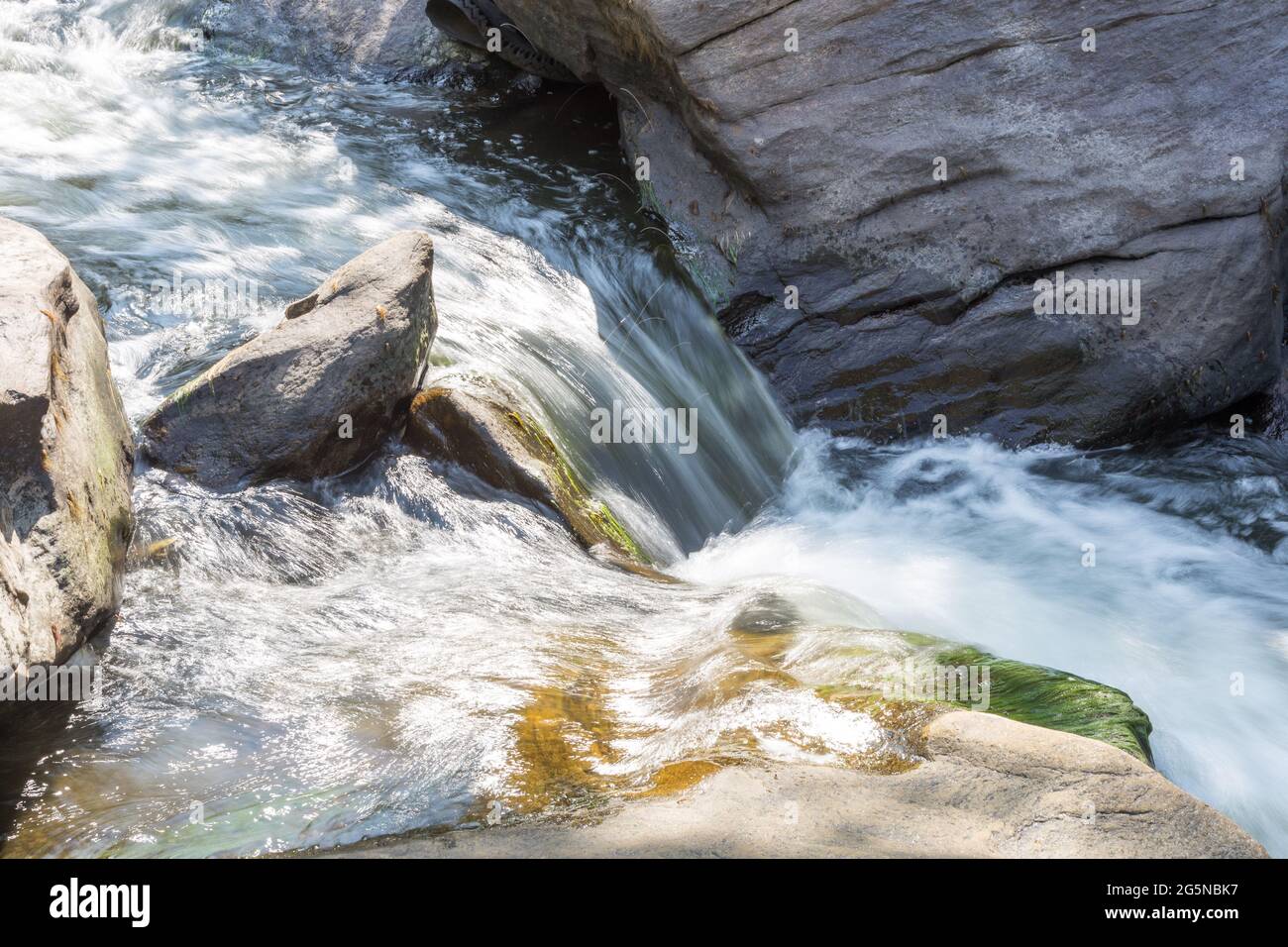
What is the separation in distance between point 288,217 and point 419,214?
856mm

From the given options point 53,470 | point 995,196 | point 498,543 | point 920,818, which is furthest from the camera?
point 995,196

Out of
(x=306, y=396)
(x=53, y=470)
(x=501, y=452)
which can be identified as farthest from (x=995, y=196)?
(x=53, y=470)

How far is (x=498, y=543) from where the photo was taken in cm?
492

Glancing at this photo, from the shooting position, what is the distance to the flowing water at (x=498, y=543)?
3.32 meters

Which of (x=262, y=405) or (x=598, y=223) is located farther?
(x=598, y=223)

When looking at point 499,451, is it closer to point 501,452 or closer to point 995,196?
point 501,452

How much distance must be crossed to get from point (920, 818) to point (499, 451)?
2.83 m

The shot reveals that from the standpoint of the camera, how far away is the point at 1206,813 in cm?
290

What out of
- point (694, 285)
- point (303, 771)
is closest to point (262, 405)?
point (303, 771)

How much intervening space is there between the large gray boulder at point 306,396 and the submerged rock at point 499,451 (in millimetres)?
160

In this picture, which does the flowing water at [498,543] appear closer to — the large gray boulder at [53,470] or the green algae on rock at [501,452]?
the green algae on rock at [501,452]

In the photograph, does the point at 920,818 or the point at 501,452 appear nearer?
the point at 920,818

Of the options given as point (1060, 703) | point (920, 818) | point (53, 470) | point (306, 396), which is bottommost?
point (920, 818)

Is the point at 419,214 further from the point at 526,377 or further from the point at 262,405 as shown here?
the point at 262,405
